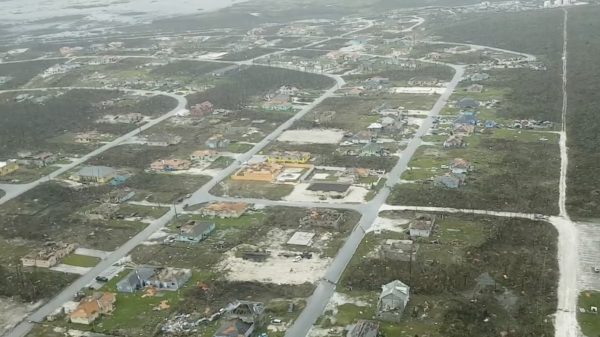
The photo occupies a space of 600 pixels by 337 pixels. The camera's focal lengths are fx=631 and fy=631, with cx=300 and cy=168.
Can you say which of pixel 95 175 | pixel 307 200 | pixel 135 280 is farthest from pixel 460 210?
pixel 95 175

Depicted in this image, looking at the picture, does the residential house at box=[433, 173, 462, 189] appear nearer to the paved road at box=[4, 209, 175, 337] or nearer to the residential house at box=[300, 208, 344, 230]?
the residential house at box=[300, 208, 344, 230]

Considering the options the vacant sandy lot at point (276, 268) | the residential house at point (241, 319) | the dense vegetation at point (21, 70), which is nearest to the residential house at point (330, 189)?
the vacant sandy lot at point (276, 268)

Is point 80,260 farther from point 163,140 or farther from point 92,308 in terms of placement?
point 163,140

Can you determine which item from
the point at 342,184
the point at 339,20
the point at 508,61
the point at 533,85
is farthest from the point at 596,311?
the point at 339,20

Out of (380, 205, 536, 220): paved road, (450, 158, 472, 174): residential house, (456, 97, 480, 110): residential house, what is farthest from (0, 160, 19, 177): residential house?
(456, 97, 480, 110): residential house

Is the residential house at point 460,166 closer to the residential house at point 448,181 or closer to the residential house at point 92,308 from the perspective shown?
the residential house at point 448,181

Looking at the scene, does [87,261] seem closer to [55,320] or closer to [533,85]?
[55,320]

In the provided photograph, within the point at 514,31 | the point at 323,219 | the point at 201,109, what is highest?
the point at 323,219
